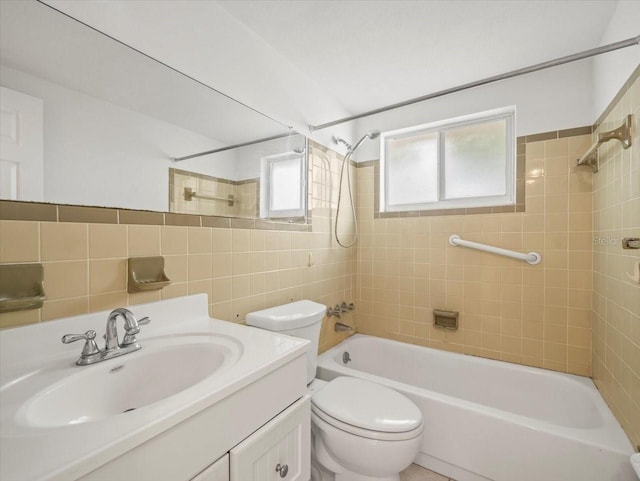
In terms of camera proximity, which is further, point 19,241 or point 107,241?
point 107,241

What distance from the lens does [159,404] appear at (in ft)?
1.96

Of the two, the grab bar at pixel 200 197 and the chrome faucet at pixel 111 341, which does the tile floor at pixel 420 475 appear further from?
the grab bar at pixel 200 197

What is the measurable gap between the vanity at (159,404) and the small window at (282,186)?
0.66 meters

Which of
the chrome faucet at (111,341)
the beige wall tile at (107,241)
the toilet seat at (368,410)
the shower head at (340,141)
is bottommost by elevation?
the toilet seat at (368,410)

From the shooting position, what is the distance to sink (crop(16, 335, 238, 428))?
645 mm

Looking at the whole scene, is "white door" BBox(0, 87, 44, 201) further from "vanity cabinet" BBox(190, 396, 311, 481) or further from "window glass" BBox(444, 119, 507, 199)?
"window glass" BBox(444, 119, 507, 199)

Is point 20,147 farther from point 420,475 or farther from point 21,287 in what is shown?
point 420,475

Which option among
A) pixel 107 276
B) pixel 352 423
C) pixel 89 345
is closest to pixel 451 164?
pixel 352 423

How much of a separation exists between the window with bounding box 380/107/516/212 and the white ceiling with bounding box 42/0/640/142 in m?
0.30

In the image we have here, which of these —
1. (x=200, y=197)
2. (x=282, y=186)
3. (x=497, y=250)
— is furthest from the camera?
(x=497, y=250)

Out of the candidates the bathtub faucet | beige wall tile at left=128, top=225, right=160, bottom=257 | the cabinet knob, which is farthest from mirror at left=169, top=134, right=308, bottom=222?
the cabinet knob

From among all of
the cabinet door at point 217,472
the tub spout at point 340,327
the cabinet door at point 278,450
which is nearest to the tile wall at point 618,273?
the cabinet door at point 278,450

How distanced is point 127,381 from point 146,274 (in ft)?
1.13

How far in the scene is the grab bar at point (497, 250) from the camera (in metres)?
1.75
